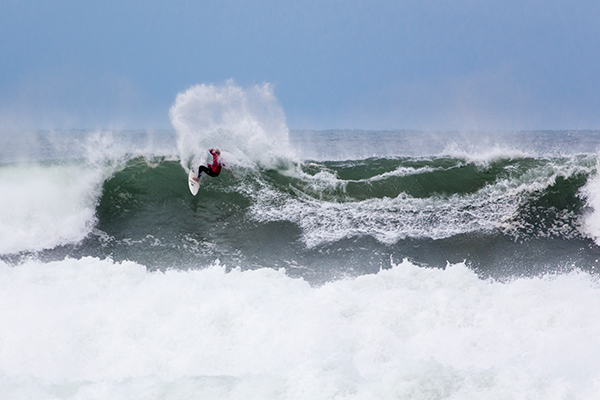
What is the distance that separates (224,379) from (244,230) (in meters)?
6.20

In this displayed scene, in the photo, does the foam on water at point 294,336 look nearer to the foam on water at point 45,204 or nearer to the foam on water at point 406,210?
the foam on water at point 45,204

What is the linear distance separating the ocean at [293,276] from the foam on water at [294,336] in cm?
2

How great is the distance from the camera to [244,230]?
393 inches

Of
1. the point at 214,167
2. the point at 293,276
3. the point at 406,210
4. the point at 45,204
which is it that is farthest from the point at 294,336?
the point at 45,204

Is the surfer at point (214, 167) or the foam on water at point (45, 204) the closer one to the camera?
the foam on water at point (45, 204)

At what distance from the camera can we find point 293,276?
8148mm

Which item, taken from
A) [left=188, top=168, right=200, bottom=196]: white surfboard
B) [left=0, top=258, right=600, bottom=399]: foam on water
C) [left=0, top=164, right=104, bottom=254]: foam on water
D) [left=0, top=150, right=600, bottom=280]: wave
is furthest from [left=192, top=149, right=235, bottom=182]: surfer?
[left=0, top=258, right=600, bottom=399]: foam on water

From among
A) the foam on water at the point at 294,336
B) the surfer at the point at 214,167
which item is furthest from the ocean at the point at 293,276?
the surfer at the point at 214,167

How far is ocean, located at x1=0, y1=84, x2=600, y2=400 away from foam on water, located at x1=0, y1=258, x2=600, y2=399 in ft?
0.08

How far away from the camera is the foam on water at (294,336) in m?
3.67

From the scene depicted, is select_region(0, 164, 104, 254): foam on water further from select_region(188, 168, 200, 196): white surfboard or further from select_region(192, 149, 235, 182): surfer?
select_region(192, 149, 235, 182): surfer

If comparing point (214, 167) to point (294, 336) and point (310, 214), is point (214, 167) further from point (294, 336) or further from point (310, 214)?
point (294, 336)

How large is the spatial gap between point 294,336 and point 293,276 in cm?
325

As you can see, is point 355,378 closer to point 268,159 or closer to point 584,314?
point 584,314
